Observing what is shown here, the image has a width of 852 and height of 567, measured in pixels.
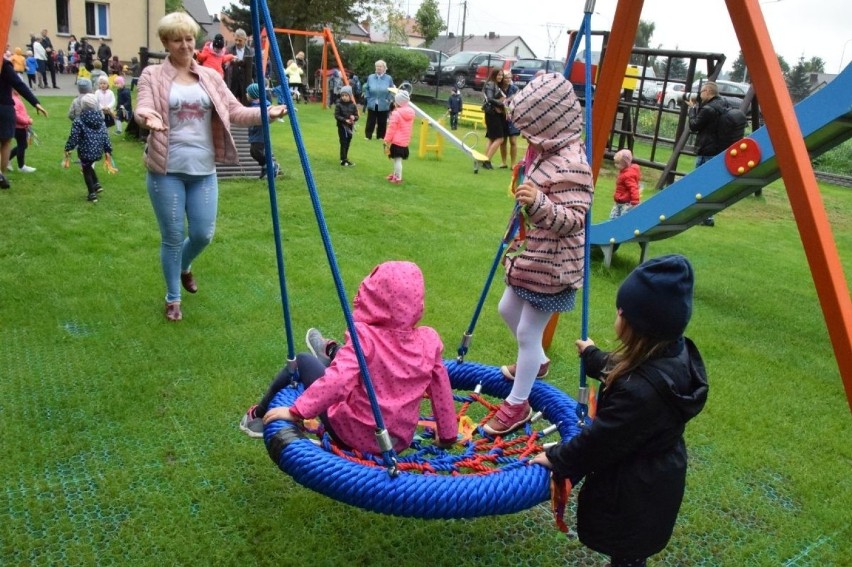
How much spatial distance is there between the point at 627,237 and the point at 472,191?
13.9 feet

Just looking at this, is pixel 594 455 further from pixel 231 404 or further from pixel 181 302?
pixel 181 302

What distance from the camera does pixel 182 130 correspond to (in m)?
4.09

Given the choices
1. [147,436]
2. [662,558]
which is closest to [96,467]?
[147,436]

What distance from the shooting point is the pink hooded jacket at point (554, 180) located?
2.94 metres

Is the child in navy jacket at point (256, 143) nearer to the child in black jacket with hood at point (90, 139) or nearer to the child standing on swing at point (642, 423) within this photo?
the child in black jacket with hood at point (90, 139)

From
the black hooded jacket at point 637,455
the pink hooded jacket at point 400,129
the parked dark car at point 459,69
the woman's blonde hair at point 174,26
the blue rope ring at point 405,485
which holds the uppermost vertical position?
the parked dark car at point 459,69

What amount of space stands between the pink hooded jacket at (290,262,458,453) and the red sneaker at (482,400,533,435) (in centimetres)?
69

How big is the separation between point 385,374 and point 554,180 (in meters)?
1.16

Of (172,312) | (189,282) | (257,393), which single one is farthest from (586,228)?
(189,282)

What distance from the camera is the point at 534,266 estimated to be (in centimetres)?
313

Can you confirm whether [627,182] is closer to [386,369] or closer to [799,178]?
[799,178]

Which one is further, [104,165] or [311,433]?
[104,165]

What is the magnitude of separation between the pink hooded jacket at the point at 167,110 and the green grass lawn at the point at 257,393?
1.12m

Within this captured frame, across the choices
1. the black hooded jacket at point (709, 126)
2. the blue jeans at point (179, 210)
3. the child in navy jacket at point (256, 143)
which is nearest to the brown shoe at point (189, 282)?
the blue jeans at point (179, 210)
